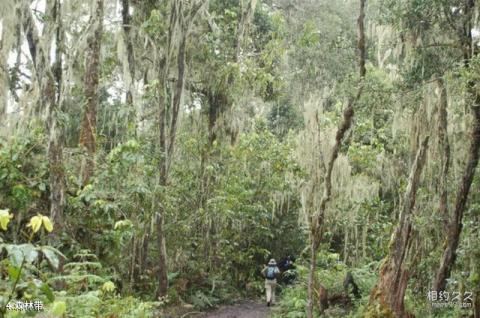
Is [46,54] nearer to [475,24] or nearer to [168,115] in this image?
[168,115]

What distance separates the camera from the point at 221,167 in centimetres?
1227

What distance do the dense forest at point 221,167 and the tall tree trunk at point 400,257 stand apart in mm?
20

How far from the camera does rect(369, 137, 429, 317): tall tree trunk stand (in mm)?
7199

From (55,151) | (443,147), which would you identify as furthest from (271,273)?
(55,151)

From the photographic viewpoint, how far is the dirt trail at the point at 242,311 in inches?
416

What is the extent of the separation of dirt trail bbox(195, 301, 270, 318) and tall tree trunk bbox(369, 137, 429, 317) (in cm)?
378

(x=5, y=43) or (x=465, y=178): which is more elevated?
(x=5, y=43)

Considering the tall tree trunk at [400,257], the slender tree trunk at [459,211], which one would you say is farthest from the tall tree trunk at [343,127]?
the slender tree trunk at [459,211]

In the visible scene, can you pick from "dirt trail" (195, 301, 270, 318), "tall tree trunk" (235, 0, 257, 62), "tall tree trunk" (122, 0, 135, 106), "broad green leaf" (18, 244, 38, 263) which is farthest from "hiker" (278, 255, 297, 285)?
"broad green leaf" (18, 244, 38, 263)

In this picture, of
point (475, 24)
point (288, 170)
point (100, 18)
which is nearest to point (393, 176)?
point (288, 170)

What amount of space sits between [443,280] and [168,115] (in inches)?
228

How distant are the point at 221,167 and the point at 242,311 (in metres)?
3.30

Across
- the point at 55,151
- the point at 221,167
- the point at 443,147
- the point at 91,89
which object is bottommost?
the point at 221,167

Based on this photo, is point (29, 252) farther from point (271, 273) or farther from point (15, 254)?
point (271, 273)
